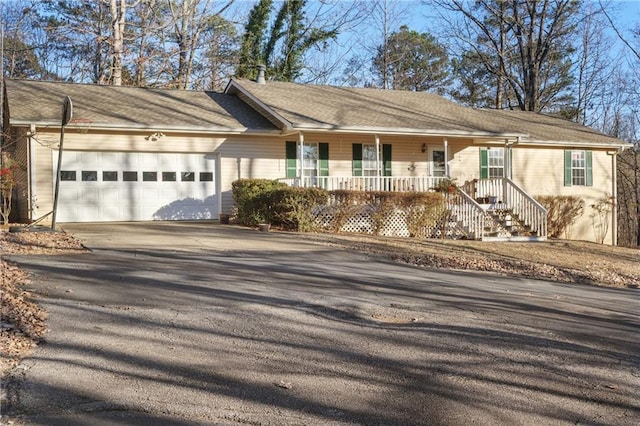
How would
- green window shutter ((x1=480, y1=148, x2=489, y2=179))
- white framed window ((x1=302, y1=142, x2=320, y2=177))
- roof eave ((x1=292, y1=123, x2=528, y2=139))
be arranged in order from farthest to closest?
green window shutter ((x1=480, y1=148, x2=489, y2=179)), white framed window ((x1=302, y1=142, x2=320, y2=177)), roof eave ((x1=292, y1=123, x2=528, y2=139))

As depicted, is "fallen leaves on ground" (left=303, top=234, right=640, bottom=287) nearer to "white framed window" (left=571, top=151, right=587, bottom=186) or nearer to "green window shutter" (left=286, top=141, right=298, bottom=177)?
"green window shutter" (left=286, top=141, right=298, bottom=177)

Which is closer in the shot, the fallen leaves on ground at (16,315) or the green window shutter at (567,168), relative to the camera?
the fallen leaves on ground at (16,315)

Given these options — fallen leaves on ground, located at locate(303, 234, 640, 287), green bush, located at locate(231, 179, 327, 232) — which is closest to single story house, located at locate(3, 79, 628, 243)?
green bush, located at locate(231, 179, 327, 232)

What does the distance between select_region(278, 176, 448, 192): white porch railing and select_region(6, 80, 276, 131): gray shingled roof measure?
7.45 ft

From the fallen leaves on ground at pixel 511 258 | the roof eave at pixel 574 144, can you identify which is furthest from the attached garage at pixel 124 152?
the roof eave at pixel 574 144

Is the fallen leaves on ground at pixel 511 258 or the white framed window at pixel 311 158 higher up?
the white framed window at pixel 311 158

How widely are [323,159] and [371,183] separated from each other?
2.10m

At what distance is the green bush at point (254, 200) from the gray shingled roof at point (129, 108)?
89.9 inches

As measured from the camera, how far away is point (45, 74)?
3491cm

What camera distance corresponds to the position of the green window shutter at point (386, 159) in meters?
22.8

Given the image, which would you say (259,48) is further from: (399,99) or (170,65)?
(399,99)

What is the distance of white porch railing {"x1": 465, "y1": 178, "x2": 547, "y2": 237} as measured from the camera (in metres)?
20.5

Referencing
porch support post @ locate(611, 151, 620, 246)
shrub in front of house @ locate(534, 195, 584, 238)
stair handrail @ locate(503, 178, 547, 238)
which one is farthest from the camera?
porch support post @ locate(611, 151, 620, 246)

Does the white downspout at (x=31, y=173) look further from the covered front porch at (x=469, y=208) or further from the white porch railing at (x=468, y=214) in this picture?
the white porch railing at (x=468, y=214)
